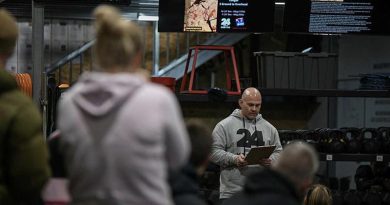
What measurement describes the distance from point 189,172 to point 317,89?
6.11 m

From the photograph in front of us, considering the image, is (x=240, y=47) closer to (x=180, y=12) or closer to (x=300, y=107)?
(x=300, y=107)

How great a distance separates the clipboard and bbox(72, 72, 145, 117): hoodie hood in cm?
382

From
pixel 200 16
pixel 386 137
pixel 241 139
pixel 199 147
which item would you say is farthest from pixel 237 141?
pixel 199 147

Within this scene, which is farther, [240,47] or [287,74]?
[240,47]

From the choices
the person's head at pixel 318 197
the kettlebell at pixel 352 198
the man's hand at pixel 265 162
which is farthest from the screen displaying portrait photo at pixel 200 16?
the person's head at pixel 318 197

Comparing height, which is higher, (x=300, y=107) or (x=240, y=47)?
(x=240, y=47)

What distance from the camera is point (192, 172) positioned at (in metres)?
3.54

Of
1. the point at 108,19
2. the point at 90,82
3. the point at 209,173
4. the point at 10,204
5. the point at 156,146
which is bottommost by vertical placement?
the point at 209,173

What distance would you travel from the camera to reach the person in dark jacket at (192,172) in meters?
3.53

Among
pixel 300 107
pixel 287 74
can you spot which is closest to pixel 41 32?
pixel 287 74

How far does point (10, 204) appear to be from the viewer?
3.44 m

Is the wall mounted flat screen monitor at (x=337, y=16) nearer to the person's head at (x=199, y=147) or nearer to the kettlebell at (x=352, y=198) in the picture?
the kettlebell at (x=352, y=198)

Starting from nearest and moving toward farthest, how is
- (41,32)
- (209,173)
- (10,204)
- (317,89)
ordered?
(10,204) < (41,32) < (317,89) < (209,173)

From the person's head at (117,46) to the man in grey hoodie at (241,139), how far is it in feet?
13.7
